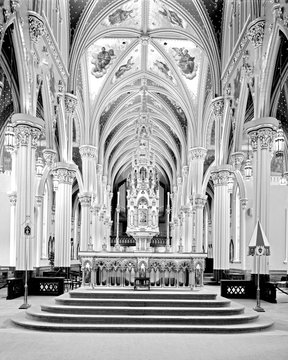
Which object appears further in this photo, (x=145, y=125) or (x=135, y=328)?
(x=145, y=125)

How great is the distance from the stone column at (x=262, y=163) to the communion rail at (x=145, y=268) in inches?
99.3

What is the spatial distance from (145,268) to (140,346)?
232 inches

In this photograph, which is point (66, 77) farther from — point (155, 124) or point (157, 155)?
Answer: point (157, 155)

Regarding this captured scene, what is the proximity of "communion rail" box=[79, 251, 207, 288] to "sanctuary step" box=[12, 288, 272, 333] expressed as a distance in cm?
229

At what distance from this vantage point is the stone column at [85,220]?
30375 mm

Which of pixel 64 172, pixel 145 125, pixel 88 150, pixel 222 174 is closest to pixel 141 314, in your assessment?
pixel 222 174

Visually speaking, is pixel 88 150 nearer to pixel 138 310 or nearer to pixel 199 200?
pixel 199 200

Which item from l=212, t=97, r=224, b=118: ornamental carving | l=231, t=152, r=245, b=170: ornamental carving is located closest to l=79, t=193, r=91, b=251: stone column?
l=231, t=152, r=245, b=170: ornamental carving

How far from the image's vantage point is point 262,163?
16.3 meters

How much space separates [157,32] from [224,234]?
37.4ft

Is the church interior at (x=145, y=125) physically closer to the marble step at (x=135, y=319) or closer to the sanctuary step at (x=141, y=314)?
the sanctuary step at (x=141, y=314)

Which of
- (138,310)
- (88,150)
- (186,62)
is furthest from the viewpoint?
(88,150)

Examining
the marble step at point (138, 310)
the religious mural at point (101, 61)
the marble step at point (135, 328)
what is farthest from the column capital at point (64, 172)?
the marble step at point (135, 328)

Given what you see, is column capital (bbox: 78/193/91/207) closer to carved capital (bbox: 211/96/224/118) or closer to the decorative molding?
carved capital (bbox: 211/96/224/118)
